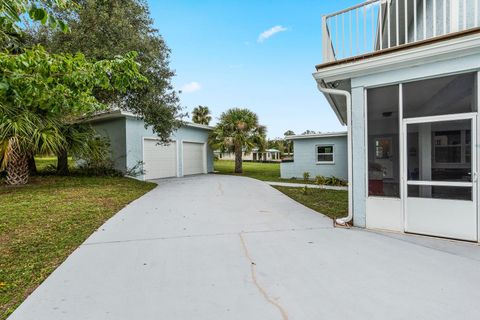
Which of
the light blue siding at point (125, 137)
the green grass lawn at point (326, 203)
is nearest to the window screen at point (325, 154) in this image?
the green grass lawn at point (326, 203)

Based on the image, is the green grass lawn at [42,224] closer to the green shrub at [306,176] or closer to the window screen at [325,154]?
the green shrub at [306,176]

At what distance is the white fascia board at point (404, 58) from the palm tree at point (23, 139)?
8673 millimetres

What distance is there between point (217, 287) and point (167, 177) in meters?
12.5

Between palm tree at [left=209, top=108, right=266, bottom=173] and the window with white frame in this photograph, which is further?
palm tree at [left=209, top=108, right=266, bottom=173]

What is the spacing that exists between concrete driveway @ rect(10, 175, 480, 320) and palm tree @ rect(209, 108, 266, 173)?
11.9 metres

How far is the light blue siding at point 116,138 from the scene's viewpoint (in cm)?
1223

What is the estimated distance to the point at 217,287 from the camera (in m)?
2.61

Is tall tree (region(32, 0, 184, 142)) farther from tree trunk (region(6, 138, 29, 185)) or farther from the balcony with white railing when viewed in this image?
the balcony with white railing

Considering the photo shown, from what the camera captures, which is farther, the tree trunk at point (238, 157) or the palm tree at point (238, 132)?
the tree trunk at point (238, 157)

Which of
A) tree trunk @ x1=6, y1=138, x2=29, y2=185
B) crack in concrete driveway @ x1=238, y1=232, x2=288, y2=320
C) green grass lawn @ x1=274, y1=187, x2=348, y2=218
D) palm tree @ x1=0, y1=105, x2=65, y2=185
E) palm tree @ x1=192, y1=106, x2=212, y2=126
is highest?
palm tree @ x1=192, y1=106, x2=212, y2=126

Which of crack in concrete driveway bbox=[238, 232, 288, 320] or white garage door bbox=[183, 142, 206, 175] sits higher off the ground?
white garage door bbox=[183, 142, 206, 175]

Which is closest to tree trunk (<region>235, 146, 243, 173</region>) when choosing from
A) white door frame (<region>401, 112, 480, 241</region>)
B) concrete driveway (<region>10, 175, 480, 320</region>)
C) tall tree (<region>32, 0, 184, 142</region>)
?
tall tree (<region>32, 0, 184, 142</region>)

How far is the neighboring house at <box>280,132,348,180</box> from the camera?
13.4m

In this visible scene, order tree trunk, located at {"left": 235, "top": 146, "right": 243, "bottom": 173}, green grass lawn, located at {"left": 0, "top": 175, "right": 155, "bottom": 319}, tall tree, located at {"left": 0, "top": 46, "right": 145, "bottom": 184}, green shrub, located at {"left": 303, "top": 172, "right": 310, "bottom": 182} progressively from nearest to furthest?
tall tree, located at {"left": 0, "top": 46, "right": 145, "bottom": 184}
green grass lawn, located at {"left": 0, "top": 175, "right": 155, "bottom": 319}
green shrub, located at {"left": 303, "top": 172, "right": 310, "bottom": 182}
tree trunk, located at {"left": 235, "top": 146, "right": 243, "bottom": 173}
